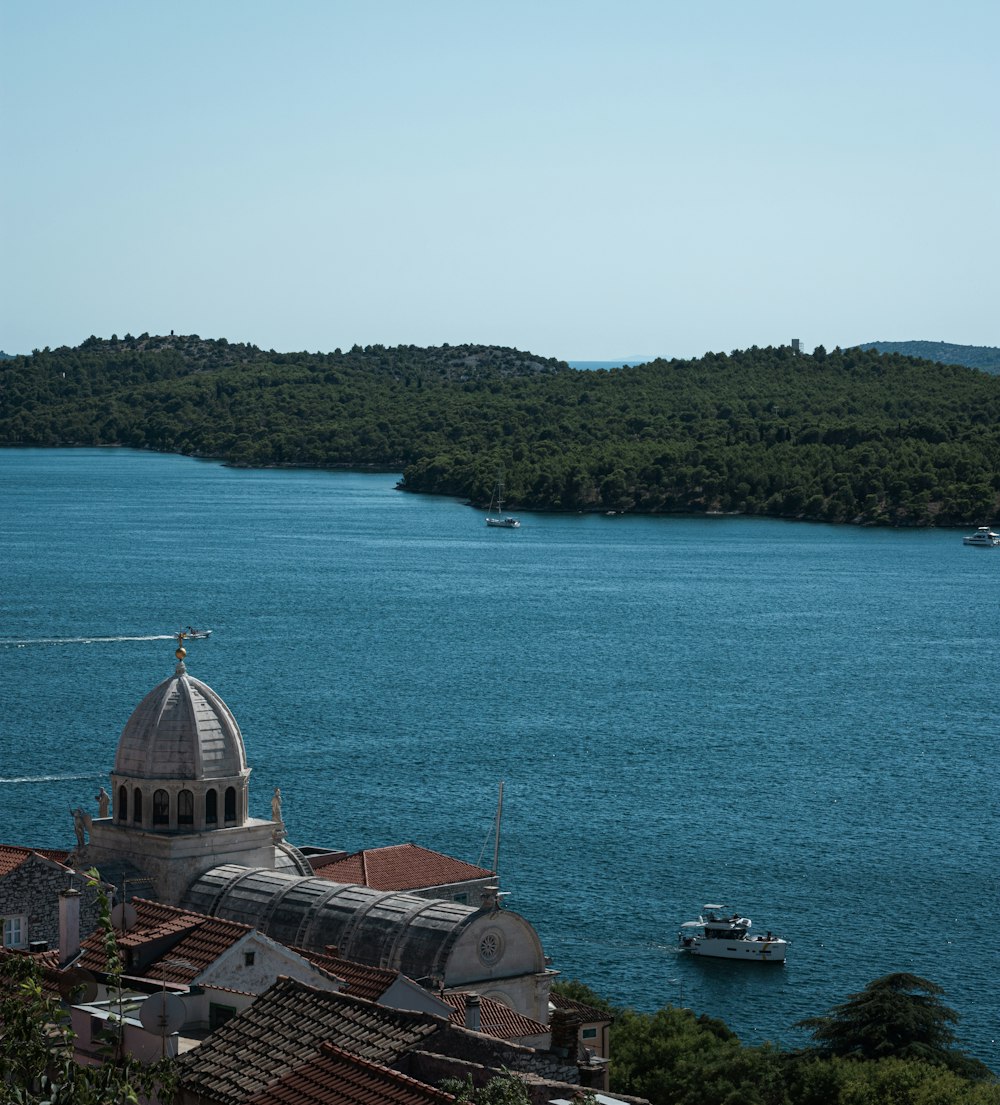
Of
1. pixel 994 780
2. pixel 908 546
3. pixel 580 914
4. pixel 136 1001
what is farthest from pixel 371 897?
pixel 908 546

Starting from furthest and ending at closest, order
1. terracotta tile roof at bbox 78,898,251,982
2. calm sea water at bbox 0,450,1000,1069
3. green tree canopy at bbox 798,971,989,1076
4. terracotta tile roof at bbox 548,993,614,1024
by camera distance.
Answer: calm sea water at bbox 0,450,1000,1069, green tree canopy at bbox 798,971,989,1076, terracotta tile roof at bbox 548,993,614,1024, terracotta tile roof at bbox 78,898,251,982

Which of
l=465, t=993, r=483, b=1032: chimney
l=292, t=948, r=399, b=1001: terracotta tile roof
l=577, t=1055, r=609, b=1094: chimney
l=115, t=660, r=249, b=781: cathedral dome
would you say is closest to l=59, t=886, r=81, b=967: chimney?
l=292, t=948, r=399, b=1001: terracotta tile roof

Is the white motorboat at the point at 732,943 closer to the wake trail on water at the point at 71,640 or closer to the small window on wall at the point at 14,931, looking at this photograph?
the small window on wall at the point at 14,931

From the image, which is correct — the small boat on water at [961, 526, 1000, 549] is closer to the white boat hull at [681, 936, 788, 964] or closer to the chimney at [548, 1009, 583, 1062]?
the white boat hull at [681, 936, 788, 964]

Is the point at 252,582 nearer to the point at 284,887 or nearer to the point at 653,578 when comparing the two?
the point at 653,578

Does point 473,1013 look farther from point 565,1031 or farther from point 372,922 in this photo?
point 372,922

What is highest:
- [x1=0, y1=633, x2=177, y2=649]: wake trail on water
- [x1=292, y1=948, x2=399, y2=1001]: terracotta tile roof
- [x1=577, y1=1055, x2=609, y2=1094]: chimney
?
[x1=292, y1=948, x2=399, y2=1001]: terracotta tile roof

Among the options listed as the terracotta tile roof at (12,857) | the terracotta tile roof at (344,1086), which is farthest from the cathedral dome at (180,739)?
the terracotta tile roof at (344,1086)

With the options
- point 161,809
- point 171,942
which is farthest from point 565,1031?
point 161,809
